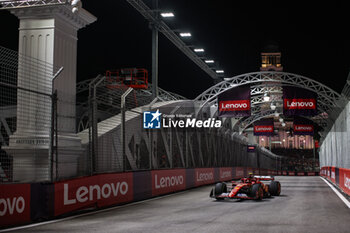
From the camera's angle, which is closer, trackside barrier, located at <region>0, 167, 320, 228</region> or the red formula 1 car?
trackside barrier, located at <region>0, 167, 320, 228</region>

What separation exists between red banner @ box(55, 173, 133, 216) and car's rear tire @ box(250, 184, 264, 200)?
3665 mm

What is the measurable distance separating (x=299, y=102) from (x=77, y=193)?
1943cm

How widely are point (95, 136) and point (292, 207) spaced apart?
5.52 metres

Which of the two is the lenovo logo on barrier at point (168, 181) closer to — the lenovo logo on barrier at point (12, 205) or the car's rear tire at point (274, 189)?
the car's rear tire at point (274, 189)

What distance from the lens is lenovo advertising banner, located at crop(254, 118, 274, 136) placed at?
136 feet

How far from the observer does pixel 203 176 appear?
23.5 metres

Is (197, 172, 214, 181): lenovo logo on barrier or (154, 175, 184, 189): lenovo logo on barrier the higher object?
(154, 175, 184, 189): lenovo logo on barrier

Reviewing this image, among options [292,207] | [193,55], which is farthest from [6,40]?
[292,207]

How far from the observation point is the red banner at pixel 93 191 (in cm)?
979

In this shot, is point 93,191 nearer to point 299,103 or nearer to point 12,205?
point 12,205

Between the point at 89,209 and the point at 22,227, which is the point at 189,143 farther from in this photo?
the point at 22,227

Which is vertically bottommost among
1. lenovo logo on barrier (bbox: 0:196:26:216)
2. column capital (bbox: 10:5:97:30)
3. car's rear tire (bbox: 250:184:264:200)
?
car's rear tire (bbox: 250:184:264:200)

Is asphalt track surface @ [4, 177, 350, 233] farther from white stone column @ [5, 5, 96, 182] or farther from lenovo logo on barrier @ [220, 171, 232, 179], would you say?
lenovo logo on barrier @ [220, 171, 232, 179]

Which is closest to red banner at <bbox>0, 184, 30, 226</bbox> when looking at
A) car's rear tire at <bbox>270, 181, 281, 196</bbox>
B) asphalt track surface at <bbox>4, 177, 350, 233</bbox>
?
asphalt track surface at <bbox>4, 177, 350, 233</bbox>
